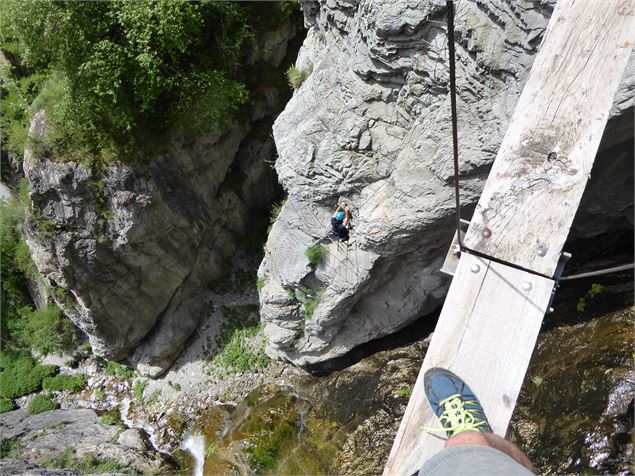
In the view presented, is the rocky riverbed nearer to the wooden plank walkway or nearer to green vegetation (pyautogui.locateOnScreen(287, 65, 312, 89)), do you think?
the wooden plank walkway

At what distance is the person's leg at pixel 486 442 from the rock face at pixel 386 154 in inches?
168

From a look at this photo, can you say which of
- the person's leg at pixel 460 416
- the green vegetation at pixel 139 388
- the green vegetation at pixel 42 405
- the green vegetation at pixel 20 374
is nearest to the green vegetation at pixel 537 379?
the person's leg at pixel 460 416

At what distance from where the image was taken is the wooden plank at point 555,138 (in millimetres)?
2896

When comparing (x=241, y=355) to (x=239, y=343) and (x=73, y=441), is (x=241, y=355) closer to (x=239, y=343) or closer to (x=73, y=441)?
(x=239, y=343)

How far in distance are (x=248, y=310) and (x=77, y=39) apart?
8000mm

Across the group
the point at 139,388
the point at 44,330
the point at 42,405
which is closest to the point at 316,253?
the point at 139,388

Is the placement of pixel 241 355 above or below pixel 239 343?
below

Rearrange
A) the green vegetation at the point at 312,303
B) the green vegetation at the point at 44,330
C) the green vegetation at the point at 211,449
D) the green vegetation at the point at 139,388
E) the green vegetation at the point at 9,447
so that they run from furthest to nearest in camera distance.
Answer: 1. the green vegetation at the point at 44,330
2. the green vegetation at the point at 139,388
3. the green vegetation at the point at 9,447
4. the green vegetation at the point at 211,449
5. the green vegetation at the point at 312,303

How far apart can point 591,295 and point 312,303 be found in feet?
17.9

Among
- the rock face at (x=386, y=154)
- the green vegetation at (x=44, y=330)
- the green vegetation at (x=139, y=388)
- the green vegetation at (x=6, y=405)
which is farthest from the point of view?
the green vegetation at (x=6, y=405)

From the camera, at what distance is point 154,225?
36.0 feet

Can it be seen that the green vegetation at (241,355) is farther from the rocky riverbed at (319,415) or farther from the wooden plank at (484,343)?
the wooden plank at (484,343)

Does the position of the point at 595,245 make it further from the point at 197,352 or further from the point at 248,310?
the point at 197,352

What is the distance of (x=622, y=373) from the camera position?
705 cm
